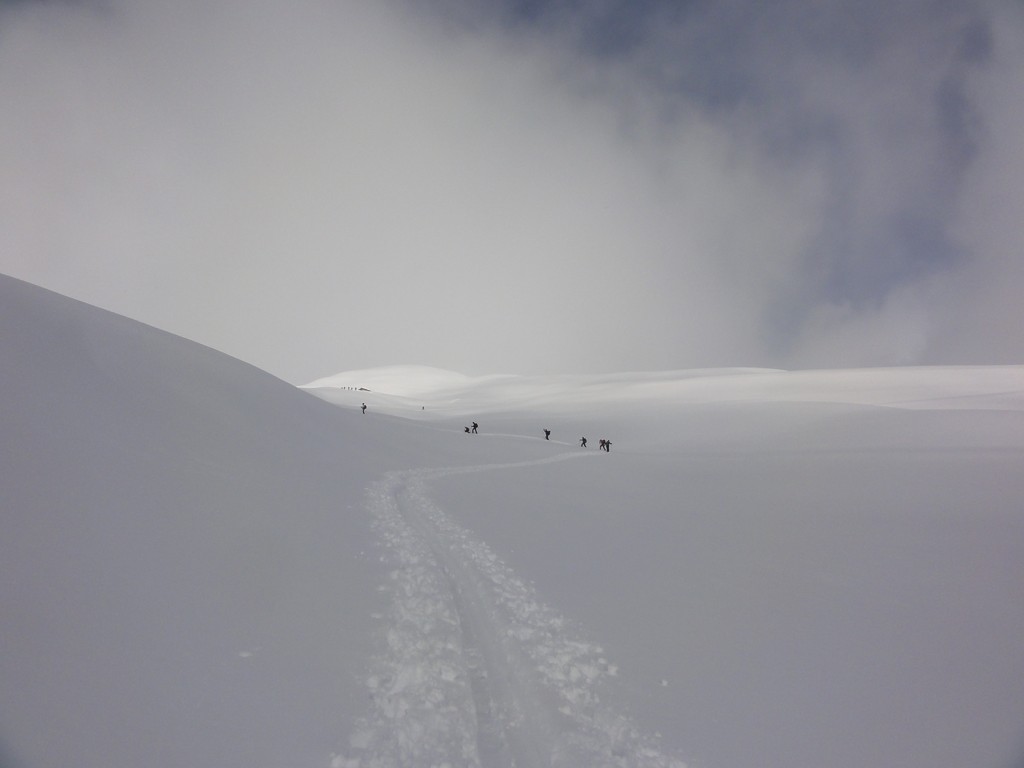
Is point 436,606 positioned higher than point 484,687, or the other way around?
point 436,606

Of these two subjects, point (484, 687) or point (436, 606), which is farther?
point (436, 606)

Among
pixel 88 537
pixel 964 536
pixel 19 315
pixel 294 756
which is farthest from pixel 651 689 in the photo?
pixel 19 315

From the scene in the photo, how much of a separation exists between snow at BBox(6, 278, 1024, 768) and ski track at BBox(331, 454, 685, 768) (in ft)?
0.11

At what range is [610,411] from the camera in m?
50.6

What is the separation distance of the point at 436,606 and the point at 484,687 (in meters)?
1.89

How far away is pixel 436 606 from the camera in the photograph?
22.9ft

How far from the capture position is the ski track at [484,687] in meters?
4.45

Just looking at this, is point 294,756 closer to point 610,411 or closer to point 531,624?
point 531,624

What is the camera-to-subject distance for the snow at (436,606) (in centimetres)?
436

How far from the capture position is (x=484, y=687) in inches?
209

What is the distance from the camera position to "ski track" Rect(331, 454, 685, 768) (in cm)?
445

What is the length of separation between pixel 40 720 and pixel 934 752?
337 inches

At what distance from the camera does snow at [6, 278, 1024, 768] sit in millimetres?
4363

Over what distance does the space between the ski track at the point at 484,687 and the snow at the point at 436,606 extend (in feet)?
0.11
